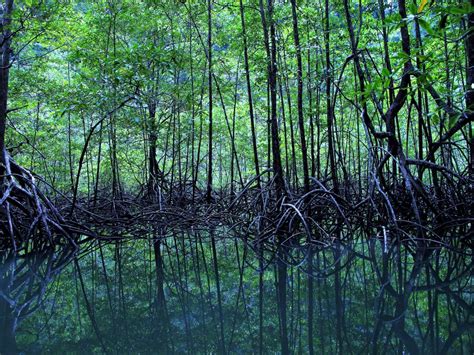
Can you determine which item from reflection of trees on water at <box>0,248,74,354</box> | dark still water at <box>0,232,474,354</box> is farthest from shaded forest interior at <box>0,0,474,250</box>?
dark still water at <box>0,232,474,354</box>

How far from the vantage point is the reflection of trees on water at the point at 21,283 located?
177 cm

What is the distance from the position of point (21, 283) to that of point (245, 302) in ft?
4.71

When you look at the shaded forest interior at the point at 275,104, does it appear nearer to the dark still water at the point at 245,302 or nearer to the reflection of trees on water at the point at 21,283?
the reflection of trees on water at the point at 21,283

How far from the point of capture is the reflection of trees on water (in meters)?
1.77

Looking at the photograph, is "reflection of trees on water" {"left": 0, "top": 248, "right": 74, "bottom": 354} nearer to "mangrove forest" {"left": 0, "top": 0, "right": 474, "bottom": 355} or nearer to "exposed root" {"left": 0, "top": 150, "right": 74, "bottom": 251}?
"mangrove forest" {"left": 0, "top": 0, "right": 474, "bottom": 355}

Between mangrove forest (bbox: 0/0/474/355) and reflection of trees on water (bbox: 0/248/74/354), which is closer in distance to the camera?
mangrove forest (bbox: 0/0/474/355)

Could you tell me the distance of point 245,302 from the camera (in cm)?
202

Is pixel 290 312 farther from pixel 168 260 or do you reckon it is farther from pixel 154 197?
pixel 154 197

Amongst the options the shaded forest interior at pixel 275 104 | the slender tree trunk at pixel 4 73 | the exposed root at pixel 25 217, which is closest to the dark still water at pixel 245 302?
the exposed root at pixel 25 217

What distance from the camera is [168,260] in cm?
319

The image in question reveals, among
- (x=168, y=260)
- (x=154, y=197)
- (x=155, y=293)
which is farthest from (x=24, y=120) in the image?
(x=155, y=293)

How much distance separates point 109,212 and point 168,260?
10.5ft

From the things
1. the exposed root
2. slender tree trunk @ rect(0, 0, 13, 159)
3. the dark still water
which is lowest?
the dark still water

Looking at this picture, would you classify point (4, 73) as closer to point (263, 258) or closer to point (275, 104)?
point (275, 104)
